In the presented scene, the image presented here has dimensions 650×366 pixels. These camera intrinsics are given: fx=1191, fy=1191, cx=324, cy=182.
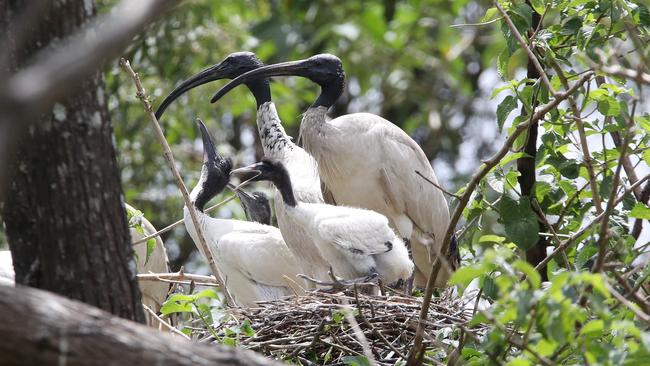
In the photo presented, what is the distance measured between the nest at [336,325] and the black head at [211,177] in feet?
5.37

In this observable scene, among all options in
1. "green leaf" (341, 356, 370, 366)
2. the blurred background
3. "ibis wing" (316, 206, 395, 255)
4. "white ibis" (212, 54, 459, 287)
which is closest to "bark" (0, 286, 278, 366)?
"green leaf" (341, 356, 370, 366)

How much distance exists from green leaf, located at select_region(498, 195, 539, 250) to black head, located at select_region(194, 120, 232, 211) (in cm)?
256

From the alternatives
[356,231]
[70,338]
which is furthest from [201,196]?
[70,338]

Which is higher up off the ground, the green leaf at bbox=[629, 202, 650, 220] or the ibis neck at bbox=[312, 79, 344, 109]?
the ibis neck at bbox=[312, 79, 344, 109]

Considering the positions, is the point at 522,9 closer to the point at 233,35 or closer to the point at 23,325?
the point at 23,325

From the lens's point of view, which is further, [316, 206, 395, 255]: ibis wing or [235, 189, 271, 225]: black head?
[235, 189, 271, 225]: black head

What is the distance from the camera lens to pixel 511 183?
4.70 m

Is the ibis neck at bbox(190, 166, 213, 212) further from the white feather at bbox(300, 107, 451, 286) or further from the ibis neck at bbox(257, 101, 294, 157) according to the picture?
the white feather at bbox(300, 107, 451, 286)

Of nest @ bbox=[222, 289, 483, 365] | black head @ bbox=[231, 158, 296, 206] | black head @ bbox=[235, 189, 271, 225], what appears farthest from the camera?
black head @ bbox=[235, 189, 271, 225]

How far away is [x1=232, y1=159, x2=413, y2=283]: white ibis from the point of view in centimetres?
560

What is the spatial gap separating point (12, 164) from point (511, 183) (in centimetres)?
236

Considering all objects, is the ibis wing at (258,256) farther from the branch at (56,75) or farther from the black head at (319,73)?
the branch at (56,75)

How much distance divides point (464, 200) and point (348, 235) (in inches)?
86.9

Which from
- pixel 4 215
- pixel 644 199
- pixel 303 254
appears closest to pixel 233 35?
pixel 303 254
